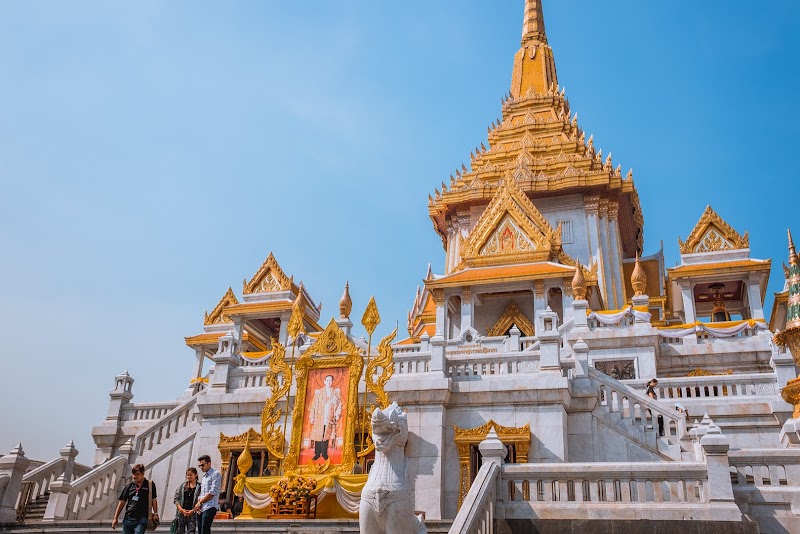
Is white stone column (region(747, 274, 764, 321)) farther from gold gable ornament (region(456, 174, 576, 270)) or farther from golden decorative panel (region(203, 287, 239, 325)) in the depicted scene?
golden decorative panel (region(203, 287, 239, 325))

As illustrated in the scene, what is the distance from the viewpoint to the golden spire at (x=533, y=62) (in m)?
46.3

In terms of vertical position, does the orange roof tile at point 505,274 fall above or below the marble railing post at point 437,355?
above

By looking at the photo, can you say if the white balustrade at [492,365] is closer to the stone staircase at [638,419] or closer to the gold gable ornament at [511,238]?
the stone staircase at [638,419]

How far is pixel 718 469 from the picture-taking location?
1059cm

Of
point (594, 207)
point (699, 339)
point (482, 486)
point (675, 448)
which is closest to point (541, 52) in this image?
point (594, 207)

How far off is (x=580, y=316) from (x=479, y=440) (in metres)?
10.1

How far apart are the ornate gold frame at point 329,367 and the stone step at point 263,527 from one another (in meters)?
2.45

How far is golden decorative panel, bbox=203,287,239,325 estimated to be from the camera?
126ft

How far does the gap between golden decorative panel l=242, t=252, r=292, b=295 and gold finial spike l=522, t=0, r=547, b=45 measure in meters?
25.8

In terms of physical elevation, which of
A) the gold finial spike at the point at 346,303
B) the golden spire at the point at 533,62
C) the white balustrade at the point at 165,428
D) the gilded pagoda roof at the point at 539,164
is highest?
the golden spire at the point at 533,62

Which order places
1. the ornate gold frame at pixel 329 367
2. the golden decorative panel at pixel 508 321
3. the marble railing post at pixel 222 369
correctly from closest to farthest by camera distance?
the ornate gold frame at pixel 329 367
the marble railing post at pixel 222 369
the golden decorative panel at pixel 508 321

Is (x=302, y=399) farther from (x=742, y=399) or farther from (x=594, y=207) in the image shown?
(x=594, y=207)

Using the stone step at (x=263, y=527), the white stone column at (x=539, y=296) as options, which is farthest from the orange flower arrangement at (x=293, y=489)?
the white stone column at (x=539, y=296)

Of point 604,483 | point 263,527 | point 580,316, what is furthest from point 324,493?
point 580,316
